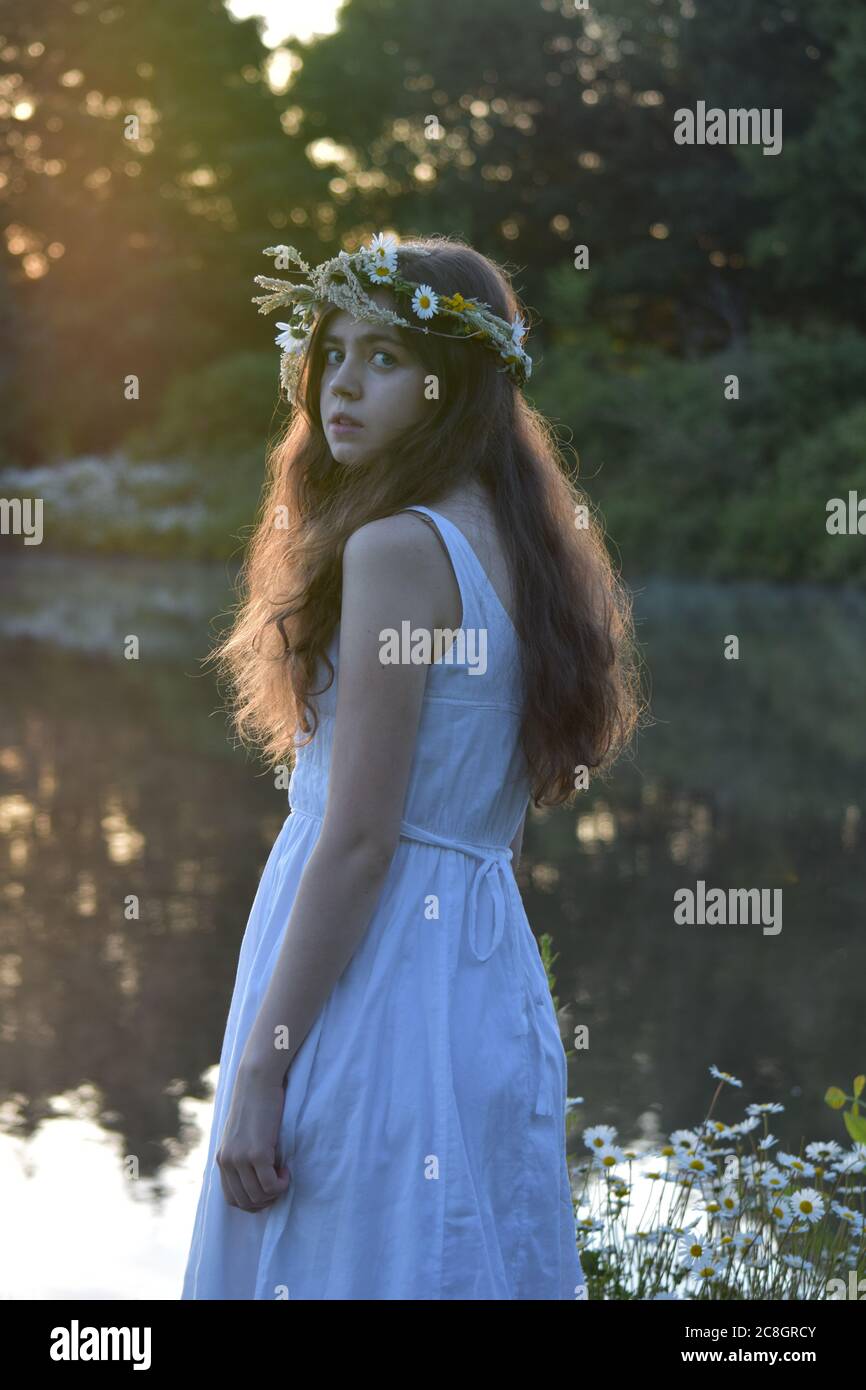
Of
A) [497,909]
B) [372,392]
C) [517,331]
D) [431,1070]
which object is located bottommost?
[431,1070]

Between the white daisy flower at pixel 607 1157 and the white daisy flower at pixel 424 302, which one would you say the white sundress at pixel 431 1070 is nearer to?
the white daisy flower at pixel 424 302

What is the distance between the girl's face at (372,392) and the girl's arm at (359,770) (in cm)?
19

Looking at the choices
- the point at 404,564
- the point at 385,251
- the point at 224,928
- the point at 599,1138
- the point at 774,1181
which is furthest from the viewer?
the point at 224,928

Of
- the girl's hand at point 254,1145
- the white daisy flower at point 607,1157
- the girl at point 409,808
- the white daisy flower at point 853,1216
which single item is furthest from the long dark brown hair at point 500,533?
the white daisy flower at point 853,1216

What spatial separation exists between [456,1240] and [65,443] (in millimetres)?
33652

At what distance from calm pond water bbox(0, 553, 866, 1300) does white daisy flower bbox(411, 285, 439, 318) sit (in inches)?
92.2

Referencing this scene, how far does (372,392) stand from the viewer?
191cm

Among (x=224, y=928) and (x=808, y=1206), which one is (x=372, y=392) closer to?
(x=808, y=1206)

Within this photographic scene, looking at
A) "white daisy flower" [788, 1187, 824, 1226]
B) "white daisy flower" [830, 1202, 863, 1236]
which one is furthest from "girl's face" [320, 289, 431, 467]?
"white daisy flower" [830, 1202, 863, 1236]

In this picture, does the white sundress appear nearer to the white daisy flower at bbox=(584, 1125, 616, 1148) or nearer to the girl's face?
the girl's face

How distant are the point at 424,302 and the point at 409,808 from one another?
58 centimetres

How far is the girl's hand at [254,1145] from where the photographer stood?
1.74 m

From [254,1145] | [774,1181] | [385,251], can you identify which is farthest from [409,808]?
[774,1181]
